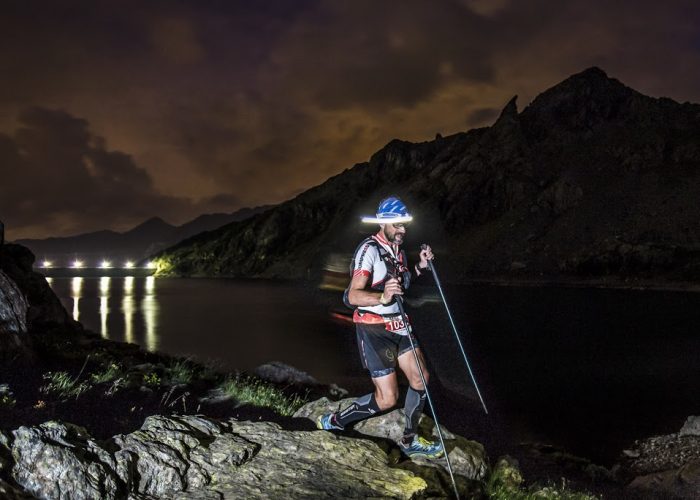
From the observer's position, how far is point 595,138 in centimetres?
14962

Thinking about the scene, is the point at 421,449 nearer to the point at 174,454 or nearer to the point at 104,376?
the point at 174,454

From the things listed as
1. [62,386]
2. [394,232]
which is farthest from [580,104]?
[62,386]

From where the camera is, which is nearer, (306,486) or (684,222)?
(306,486)

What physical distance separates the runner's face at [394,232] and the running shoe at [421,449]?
2.76m

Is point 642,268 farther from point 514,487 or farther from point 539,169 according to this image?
point 514,487

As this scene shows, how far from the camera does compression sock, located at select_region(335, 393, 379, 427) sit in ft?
22.0

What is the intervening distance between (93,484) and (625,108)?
18231 cm

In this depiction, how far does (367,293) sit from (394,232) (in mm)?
937

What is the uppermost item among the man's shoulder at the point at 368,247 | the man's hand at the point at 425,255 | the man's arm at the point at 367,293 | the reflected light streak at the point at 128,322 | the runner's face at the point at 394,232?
the runner's face at the point at 394,232

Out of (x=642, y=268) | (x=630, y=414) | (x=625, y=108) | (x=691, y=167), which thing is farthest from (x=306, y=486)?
(x=625, y=108)

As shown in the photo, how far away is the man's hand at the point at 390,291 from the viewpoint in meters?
6.02

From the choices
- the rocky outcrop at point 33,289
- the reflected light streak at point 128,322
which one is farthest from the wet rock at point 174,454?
the reflected light streak at point 128,322

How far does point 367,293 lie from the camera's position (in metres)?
6.22

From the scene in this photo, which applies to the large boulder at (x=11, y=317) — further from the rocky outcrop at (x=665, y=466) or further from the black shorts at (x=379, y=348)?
the rocky outcrop at (x=665, y=466)
